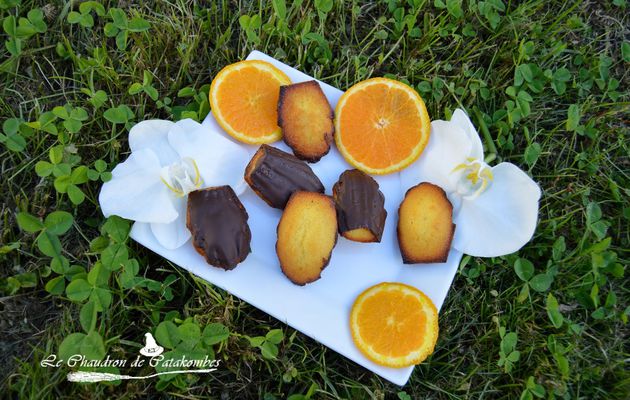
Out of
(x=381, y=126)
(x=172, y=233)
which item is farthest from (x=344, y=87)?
(x=172, y=233)

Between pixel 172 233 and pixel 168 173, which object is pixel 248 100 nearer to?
pixel 168 173

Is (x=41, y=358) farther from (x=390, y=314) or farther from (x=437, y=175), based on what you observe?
(x=437, y=175)

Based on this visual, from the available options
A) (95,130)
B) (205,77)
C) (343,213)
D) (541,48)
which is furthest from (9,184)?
(541,48)

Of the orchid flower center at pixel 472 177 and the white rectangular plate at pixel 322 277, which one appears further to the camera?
the orchid flower center at pixel 472 177

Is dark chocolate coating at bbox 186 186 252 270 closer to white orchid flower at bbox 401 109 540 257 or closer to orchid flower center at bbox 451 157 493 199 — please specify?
white orchid flower at bbox 401 109 540 257

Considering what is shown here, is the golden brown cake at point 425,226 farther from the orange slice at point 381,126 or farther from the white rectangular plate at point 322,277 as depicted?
the orange slice at point 381,126

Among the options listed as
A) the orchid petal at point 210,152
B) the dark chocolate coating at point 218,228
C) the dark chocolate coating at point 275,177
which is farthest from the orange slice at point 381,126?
the dark chocolate coating at point 218,228
